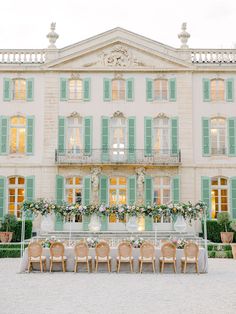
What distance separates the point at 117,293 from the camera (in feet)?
29.6

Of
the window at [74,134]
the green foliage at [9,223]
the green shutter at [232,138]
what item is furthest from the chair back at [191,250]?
the window at [74,134]

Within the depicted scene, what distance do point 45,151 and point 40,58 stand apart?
4.22 metres

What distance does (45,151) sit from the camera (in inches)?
845

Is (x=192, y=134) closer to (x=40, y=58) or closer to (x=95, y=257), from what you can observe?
(x=40, y=58)

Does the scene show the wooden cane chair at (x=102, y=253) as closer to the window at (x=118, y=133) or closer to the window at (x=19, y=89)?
the window at (x=118, y=133)

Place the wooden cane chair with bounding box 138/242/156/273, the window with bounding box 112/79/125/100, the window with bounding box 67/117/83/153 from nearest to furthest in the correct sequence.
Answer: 1. the wooden cane chair with bounding box 138/242/156/273
2. the window with bounding box 67/117/83/153
3. the window with bounding box 112/79/125/100

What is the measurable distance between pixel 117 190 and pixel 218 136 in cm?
492

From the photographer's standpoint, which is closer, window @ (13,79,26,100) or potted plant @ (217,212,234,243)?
potted plant @ (217,212,234,243)

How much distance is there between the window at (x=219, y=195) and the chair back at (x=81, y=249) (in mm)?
9980

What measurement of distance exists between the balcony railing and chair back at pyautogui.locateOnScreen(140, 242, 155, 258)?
882 cm

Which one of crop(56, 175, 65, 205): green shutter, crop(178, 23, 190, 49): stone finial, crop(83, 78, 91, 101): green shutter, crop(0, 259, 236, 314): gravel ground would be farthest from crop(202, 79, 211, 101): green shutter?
crop(0, 259, 236, 314): gravel ground

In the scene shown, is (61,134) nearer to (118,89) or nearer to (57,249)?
(118,89)

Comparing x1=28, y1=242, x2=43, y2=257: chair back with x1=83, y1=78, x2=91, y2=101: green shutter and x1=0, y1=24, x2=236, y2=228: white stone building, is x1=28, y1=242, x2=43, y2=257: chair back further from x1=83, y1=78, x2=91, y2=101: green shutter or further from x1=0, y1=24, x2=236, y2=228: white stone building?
x1=83, y1=78, x2=91, y2=101: green shutter

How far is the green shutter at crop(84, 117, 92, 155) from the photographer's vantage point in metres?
21.5
